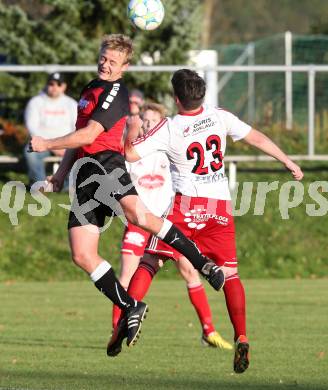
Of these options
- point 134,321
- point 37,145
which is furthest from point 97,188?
point 134,321

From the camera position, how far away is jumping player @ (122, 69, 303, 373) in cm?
879

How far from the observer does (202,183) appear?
888 centimetres

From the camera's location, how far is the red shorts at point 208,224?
352 inches

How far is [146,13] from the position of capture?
10281 millimetres

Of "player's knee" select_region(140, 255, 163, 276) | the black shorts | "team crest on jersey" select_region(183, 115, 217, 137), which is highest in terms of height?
"team crest on jersey" select_region(183, 115, 217, 137)

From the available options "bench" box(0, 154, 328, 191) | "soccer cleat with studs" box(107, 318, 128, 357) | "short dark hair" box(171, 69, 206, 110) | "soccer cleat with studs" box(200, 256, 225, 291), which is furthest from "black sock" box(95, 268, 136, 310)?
"bench" box(0, 154, 328, 191)

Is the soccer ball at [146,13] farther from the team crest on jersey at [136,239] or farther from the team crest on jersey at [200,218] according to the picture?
the team crest on jersey at [136,239]

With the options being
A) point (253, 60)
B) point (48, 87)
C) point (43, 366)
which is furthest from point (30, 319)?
point (253, 60)

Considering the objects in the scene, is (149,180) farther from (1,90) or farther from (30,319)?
(1,90)

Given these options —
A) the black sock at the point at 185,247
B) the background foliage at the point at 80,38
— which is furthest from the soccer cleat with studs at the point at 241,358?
the background foliage at the point at 80,38

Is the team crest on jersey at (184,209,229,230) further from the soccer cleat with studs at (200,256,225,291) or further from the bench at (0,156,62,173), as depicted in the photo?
the bench at (0,156,62,173)

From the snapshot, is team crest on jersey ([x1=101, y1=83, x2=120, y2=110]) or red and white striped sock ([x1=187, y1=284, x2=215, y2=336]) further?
red and white striped sock ([x1=187, y1=284, x2=215, y2=336])

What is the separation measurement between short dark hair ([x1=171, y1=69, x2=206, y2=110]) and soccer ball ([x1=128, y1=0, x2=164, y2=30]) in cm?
156

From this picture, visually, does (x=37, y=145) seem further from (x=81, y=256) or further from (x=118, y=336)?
(x=118, y=336)
